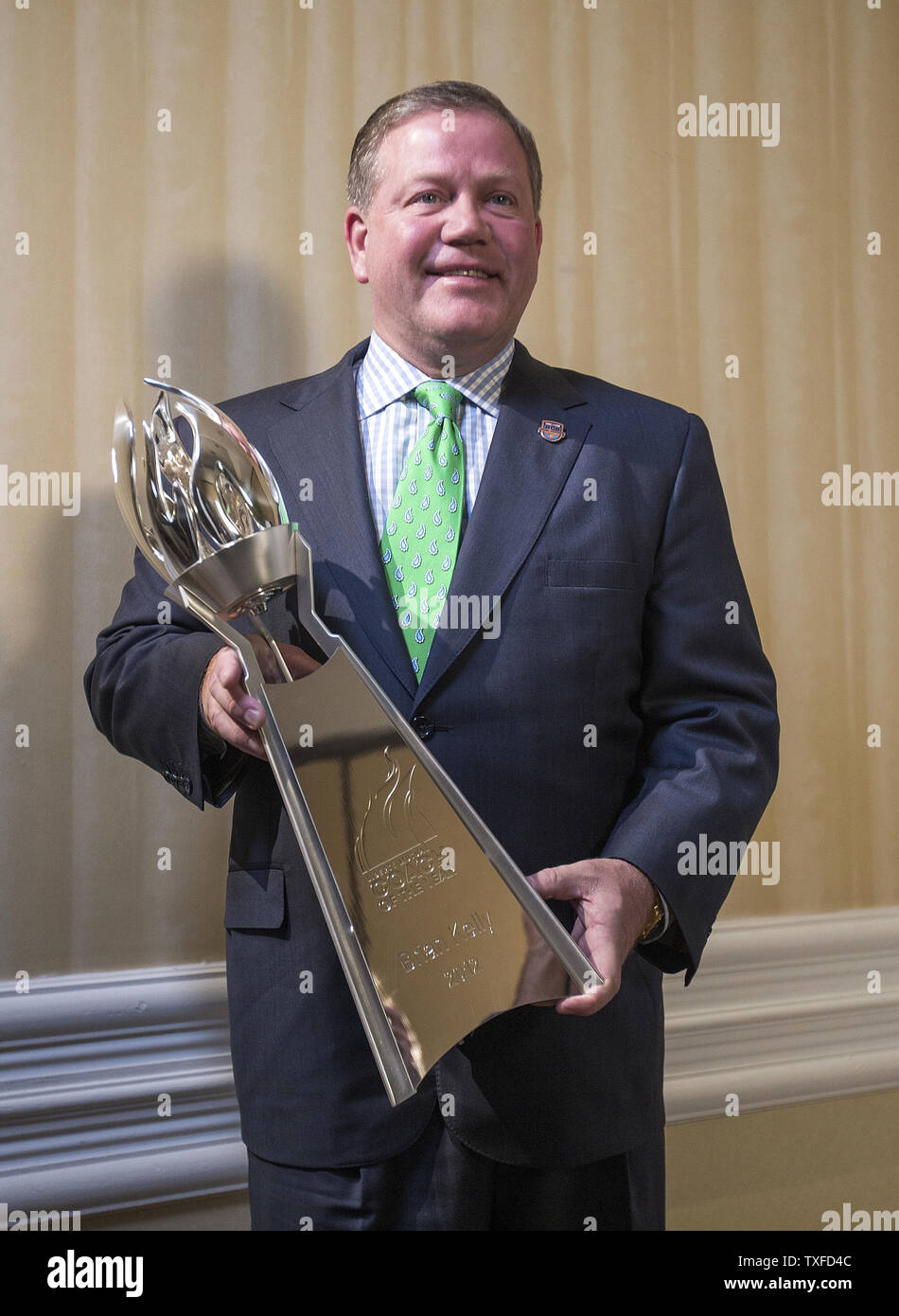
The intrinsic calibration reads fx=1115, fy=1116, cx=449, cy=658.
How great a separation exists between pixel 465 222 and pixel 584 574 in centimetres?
32

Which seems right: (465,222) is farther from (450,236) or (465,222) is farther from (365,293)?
(365,293)

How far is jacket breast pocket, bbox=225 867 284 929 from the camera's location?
0.92 m

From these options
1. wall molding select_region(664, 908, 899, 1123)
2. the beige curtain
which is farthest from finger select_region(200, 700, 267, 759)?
wall molding select_region(664, 908, 899, 1123)

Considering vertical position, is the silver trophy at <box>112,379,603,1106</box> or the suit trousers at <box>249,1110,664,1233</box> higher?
the silver trophy at <box>112,379,603,1106</box>

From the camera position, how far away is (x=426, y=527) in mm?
958

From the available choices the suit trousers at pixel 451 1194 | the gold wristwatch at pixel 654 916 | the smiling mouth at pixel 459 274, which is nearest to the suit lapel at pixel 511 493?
the smiling mouth at pixel 459 274

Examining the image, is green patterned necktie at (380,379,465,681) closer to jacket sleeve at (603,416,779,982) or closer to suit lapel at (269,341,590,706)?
suit lapel at (269,341,590,706)

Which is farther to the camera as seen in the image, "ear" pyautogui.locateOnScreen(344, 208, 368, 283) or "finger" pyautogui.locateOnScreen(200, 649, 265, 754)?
"ear" pyautogui.locateOnScreen(344, 208, 368, 283)

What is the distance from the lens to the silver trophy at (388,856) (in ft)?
2.39

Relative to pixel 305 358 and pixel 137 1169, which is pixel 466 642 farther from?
pixel 137 1169

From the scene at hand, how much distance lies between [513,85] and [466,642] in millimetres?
975

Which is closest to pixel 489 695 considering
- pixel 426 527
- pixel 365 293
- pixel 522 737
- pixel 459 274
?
pixel 522 737

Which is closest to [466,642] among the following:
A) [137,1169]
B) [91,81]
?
[137,1169]
